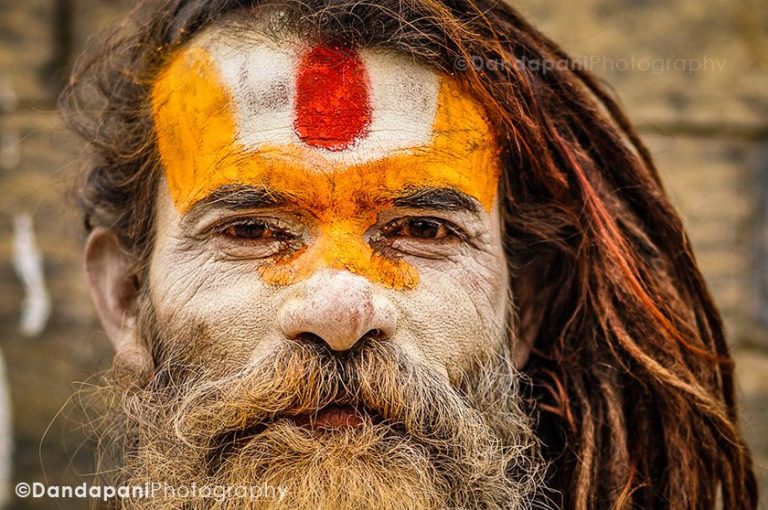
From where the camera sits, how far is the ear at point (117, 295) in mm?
1898

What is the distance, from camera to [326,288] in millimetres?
1562

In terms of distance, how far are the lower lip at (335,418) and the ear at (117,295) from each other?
1.47 feet

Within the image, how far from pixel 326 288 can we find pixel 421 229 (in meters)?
0.28

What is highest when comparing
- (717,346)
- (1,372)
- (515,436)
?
(717,346)

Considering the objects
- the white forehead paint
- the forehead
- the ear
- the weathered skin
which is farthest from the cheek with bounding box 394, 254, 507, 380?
the ear

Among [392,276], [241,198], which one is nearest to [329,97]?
[241,198]

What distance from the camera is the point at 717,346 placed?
2.05m

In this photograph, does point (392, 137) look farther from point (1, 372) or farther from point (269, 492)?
point (1, 372)

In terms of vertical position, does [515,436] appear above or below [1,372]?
above

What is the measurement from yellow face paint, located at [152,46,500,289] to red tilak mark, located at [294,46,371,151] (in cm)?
3

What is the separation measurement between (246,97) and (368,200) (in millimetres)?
309

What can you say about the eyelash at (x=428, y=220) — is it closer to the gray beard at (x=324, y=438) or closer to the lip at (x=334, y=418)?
the gray beard at (x=324, y=438)

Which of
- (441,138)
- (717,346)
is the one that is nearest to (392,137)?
(441,138)

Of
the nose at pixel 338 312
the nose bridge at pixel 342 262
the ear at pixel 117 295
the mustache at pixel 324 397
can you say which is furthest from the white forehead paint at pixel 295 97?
the ear at pixel 117 295
